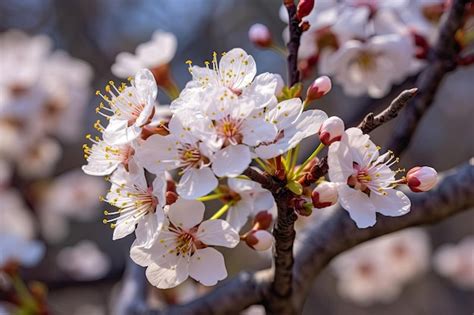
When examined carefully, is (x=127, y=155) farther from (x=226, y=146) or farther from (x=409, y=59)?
(x=409, y=59)

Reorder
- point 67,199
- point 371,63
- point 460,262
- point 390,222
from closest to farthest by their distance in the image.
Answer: point 390,222 → point 371,63 → point 460,262 → point 67,199

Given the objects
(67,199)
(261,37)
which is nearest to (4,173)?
(67,199)

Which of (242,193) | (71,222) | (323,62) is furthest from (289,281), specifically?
(71,222)

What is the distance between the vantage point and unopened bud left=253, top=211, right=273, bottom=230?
1.31 metres

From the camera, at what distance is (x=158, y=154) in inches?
43.7

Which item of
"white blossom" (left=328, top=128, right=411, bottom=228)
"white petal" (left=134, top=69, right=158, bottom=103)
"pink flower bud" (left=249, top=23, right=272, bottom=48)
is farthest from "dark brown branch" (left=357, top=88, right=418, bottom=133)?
"pink flower bud" (left=249, top=23, right=272, bottom=48)

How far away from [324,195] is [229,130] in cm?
19

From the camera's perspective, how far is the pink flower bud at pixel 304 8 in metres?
1.29

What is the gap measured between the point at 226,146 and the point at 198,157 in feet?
0.23

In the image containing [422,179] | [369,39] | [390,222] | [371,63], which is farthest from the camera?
[371,63]

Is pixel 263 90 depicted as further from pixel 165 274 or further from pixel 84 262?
pixel 84 262

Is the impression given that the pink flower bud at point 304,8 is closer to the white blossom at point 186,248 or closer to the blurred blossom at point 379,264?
the white blossom at point 186,248

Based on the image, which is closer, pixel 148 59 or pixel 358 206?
pixel 358 206

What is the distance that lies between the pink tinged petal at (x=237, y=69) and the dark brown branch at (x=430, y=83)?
685mm
